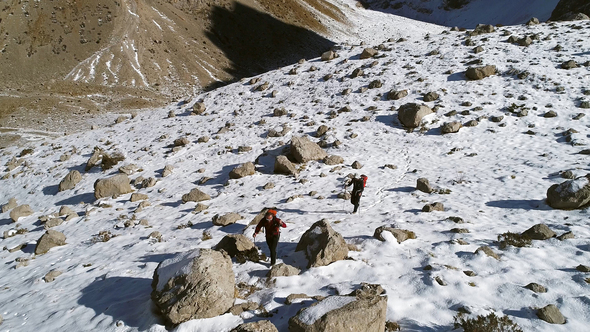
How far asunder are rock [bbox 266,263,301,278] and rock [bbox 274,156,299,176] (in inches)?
288

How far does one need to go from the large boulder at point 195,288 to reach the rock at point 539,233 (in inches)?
303

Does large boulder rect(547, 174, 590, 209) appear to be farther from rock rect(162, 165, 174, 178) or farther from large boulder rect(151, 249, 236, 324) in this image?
rock rect(162, 165, 174, 178)

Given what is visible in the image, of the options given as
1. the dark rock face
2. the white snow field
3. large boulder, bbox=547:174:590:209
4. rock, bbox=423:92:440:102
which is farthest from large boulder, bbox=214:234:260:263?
the dark rock face

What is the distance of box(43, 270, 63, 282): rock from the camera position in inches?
356

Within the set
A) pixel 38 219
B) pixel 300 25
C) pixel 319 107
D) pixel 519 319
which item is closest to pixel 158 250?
pixel 38 219

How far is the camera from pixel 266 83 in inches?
977

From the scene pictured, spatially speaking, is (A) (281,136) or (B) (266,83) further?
(B) (266,83)

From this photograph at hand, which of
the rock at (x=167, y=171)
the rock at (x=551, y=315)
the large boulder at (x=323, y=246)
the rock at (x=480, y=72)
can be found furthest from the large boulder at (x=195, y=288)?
the rock at (x=480, y=72)

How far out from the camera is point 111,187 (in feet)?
48.5

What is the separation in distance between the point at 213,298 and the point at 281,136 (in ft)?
42.5

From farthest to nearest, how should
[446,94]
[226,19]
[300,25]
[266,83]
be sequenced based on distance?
[300,25] → [226,19] → [266,83] → [446,94]

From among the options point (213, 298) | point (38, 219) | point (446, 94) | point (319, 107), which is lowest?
point (38, 219)

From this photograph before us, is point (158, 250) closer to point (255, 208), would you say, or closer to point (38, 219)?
point (255, 208)

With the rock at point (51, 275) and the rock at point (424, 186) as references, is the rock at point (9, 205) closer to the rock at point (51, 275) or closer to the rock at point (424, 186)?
the rock at point (51, 275)
